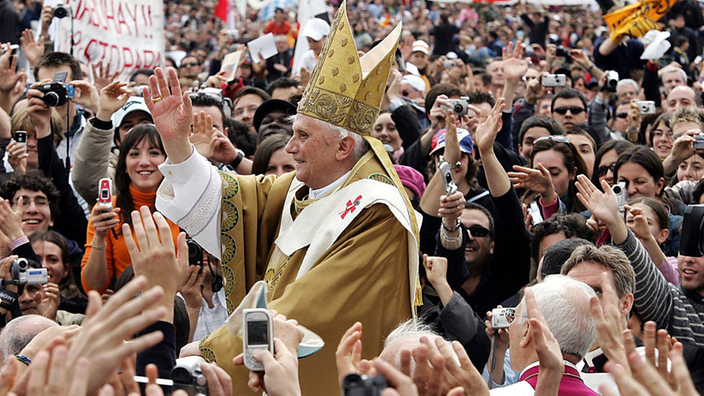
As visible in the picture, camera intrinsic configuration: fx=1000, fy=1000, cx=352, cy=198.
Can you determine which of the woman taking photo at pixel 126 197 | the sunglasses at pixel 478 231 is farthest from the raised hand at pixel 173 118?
the sunglasses at pixel 478 231

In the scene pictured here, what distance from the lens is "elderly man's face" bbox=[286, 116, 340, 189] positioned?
4359 millimetres

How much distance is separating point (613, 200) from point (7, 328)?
2.71m

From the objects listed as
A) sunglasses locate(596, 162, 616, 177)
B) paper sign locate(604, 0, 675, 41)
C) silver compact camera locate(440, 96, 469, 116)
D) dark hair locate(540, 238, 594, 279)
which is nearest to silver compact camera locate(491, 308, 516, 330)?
dark hair locate(540, 238, 594, 279)

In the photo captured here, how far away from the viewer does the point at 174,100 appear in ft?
14.0

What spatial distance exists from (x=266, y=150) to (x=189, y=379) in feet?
11.5

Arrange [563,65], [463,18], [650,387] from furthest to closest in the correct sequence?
[463,18] < [563,65] < [650,387]

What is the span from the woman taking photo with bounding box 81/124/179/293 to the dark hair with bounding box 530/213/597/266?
1980 mm

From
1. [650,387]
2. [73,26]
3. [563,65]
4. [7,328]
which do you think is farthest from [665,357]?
[563,65]

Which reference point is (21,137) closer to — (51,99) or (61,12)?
(51,99)

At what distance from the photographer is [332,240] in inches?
165

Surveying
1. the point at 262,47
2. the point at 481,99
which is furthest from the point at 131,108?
the point at 262,47

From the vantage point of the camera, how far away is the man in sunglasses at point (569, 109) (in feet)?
26.8

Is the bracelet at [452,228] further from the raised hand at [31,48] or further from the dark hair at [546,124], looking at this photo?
the raised hand at [31,48]

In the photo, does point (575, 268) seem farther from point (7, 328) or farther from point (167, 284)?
point (7, 328)
